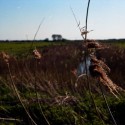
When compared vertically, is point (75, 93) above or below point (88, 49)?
below

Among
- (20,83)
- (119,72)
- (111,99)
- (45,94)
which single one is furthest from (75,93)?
(119,72)

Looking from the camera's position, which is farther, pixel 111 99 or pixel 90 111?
pixel 111 99

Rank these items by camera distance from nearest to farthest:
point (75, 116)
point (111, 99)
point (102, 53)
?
point (75, 116)
point (111, 99)
point (102, 53)

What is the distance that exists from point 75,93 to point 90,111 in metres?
2.36

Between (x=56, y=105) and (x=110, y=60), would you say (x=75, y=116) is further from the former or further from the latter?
(x=110, y=60)

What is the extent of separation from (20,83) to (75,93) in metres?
2.33

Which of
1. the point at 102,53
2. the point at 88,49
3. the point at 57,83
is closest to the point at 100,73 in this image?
the point at 88,49

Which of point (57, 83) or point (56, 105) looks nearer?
point (56, 105)

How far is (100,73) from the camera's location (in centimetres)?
230

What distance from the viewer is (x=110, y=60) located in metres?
17.0

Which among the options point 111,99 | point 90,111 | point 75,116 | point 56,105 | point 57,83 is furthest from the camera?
point 57,83

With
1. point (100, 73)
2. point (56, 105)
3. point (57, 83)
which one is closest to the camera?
point (100, 73)

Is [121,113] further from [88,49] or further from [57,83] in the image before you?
[88,49]

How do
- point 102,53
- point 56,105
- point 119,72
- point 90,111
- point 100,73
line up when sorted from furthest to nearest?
point 102,53
point 119,72
point 56,105
point 90,111
point 100,73
